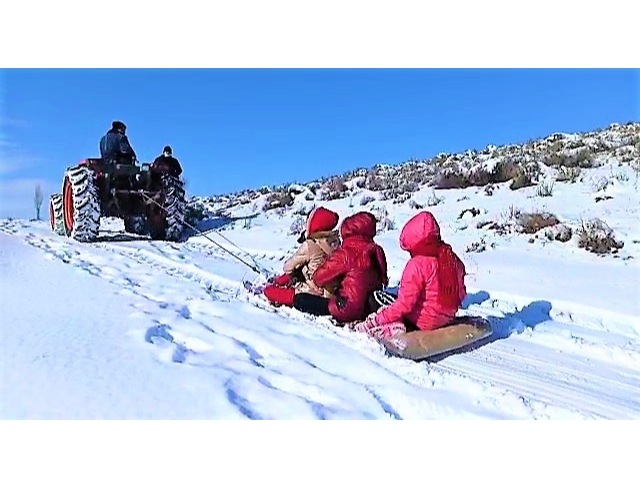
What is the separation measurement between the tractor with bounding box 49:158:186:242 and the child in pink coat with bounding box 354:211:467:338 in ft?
24.1

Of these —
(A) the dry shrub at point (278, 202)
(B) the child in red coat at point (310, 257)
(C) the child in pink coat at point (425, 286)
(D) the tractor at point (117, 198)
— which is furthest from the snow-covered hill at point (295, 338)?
(A) the dry shrub at point (278, 202)

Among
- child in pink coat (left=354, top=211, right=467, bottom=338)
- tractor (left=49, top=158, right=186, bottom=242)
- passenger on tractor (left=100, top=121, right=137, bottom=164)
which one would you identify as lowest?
child in pink coat (left=354, top=211, right=467, bottom=338)

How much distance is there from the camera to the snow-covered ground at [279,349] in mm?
3393

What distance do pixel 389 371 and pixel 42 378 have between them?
2.11 meters

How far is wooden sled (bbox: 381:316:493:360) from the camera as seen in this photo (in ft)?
14.4

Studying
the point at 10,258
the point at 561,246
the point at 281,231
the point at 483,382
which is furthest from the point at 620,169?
the point at 10,258

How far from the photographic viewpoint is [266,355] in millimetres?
4301

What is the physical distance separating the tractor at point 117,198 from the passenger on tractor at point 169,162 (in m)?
0.08

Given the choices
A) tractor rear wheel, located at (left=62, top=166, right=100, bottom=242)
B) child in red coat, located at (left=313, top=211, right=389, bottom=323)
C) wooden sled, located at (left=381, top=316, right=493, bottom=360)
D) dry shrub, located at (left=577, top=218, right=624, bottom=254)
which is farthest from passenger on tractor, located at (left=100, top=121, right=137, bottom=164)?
wooden sled, located at (left=381, top=316, right=493, bottom=360)

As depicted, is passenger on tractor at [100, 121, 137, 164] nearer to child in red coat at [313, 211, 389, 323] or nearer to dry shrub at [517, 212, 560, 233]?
dry shrub at [517, 212, 560, 233]

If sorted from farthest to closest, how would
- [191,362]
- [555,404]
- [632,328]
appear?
[632,328], [191,362], [555,404]

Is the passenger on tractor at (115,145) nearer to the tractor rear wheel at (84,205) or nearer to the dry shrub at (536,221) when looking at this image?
the tractor rear wheel at (84,205)

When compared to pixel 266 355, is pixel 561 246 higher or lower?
higher

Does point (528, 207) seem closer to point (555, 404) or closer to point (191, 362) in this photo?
point (555, 404)
